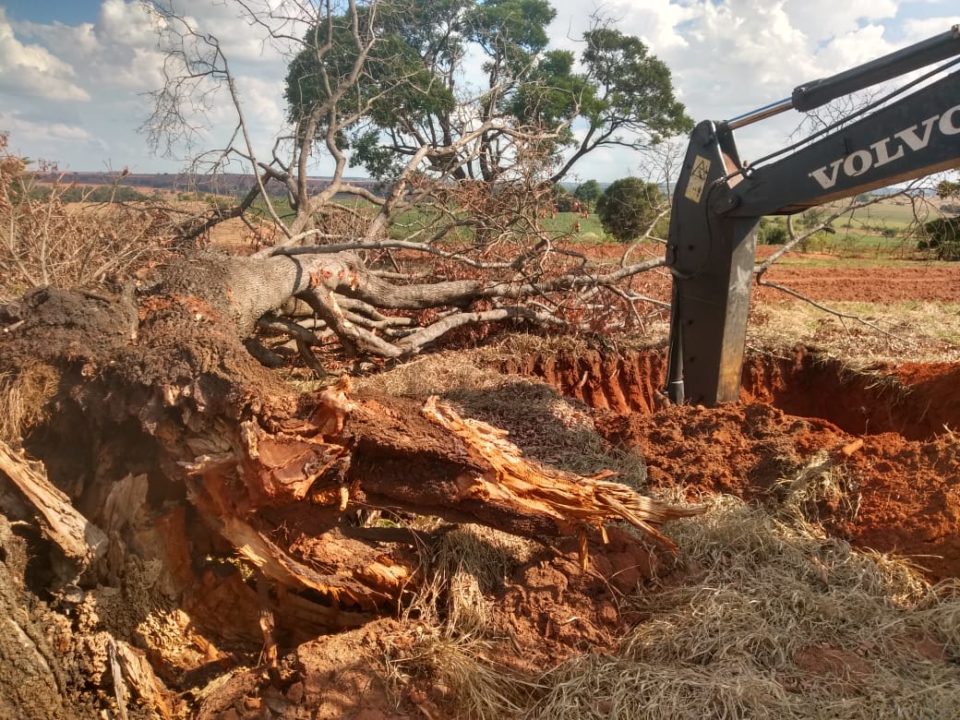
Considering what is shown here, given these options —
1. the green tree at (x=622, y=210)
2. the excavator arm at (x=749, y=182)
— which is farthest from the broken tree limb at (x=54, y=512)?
the green tree at (x=622, y=210)

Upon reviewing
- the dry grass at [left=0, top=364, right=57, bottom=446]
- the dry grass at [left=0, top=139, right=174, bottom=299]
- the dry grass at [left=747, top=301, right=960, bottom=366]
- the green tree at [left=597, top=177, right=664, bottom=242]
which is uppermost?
the green tree at [left=597, top=177, right=664, bottom=242]

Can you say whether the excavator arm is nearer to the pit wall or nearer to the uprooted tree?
the pit wall

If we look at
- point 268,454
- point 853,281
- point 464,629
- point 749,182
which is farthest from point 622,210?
point 268,454

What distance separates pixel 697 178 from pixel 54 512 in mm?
4345

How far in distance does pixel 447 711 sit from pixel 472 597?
0.53m

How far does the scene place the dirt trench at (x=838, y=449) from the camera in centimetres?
375

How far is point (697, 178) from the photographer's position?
→ 493 cm

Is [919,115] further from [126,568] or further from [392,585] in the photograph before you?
[126,568]

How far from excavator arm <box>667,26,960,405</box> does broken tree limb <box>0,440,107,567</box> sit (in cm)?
403

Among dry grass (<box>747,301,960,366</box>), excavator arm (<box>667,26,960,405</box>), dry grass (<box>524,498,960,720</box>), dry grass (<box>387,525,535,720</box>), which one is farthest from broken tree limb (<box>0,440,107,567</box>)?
dry grass (<box>747,301,960,366</box>)

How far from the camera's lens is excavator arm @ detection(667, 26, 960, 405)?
3805 mm

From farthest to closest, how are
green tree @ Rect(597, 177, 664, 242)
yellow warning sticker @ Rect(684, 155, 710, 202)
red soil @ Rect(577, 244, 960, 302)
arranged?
green tree @ Rect(597, 177, 664, 242), red soil @ Rect(577, 244, 960, 302), yellow warning sticker @ Rect(684, 155, 710, 202)

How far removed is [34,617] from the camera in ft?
9.48

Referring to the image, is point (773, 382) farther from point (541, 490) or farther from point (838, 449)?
point (541, 490)
